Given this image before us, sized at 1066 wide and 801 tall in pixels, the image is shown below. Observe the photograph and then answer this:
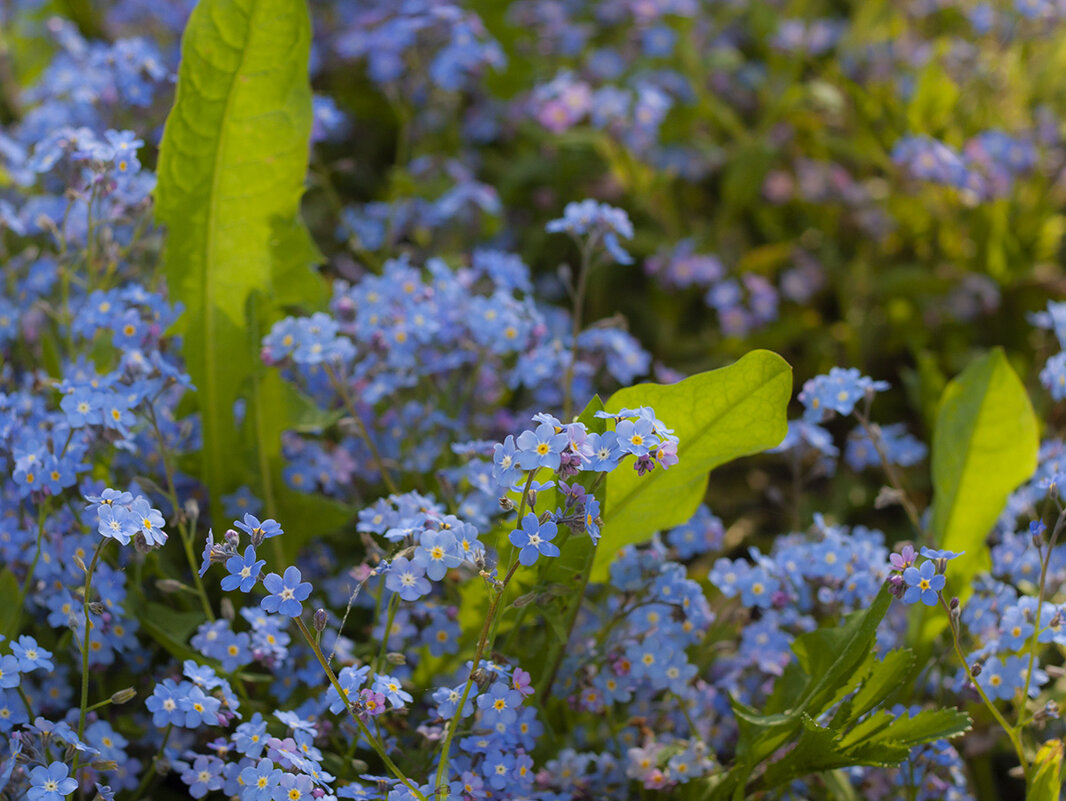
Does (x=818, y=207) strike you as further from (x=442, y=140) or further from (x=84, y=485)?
(x=84, y=485)

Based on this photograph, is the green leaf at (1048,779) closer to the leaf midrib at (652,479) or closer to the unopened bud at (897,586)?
the unopened bud at (897,586)

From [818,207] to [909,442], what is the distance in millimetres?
1094

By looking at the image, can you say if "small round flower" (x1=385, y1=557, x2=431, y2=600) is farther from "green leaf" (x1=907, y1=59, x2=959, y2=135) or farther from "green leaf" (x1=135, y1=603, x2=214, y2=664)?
"green leaf" (x1=907, y1=59, x2=959, y2=135)

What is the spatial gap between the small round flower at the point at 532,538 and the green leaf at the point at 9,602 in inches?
36.3

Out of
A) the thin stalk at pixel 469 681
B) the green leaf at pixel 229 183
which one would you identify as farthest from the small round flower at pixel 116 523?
the green leaf at pixel 229 183

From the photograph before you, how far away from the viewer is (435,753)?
1.77m

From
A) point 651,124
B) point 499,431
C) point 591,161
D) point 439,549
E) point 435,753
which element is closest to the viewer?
point 439,549

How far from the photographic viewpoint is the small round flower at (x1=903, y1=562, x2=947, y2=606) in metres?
1.52

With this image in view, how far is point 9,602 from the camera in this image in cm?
184

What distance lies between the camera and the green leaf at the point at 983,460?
6.97 feet

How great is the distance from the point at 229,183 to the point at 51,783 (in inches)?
48.0

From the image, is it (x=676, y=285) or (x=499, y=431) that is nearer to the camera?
(x=499, y=431)

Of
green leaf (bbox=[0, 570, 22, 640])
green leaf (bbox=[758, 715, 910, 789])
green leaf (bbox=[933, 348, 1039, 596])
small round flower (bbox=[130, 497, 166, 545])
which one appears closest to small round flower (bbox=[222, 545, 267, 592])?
small round flower (bbox=[130, 497, 166, 545])

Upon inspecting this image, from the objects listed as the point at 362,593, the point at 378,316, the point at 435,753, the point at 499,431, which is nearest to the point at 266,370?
the point at 378,316
